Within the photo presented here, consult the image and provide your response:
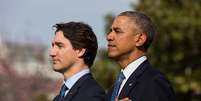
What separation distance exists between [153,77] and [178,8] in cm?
1359

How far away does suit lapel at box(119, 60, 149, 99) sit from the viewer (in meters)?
5.51

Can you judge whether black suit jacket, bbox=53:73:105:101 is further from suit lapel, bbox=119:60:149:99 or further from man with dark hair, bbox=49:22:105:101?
suit lapel, bbox=119:60:149:99

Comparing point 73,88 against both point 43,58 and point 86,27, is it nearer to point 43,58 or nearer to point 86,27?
point 86,27

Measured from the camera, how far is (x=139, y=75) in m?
5.58

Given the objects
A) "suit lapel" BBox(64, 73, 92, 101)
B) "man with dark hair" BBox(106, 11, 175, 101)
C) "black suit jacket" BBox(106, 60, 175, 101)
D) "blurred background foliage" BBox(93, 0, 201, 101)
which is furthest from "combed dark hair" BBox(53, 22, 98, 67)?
"blurred background foliage" BBox(93, 0, 201, 101)

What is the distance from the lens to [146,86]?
17.9ft

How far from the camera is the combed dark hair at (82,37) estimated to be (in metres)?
5.93

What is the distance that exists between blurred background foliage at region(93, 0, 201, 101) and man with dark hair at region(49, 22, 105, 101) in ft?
38.6

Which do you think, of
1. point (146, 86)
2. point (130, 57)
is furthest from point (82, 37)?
point (146, 86)

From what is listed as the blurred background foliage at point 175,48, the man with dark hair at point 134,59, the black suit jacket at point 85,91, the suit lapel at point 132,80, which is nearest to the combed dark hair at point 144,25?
the man with dark hair at point 134,59

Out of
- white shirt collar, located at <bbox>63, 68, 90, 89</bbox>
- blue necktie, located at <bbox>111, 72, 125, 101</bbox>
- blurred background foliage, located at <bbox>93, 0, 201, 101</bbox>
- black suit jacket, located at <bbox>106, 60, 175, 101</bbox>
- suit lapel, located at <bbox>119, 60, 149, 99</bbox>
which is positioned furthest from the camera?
blurred background foliage, located at <bbox>93, 0, 201, 101</bbox>

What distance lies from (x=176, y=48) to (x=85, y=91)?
12768 millimetres

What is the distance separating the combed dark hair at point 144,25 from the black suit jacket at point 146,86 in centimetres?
17

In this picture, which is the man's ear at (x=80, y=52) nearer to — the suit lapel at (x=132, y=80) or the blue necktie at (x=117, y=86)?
the blue necktie at (x=117, y=86)
